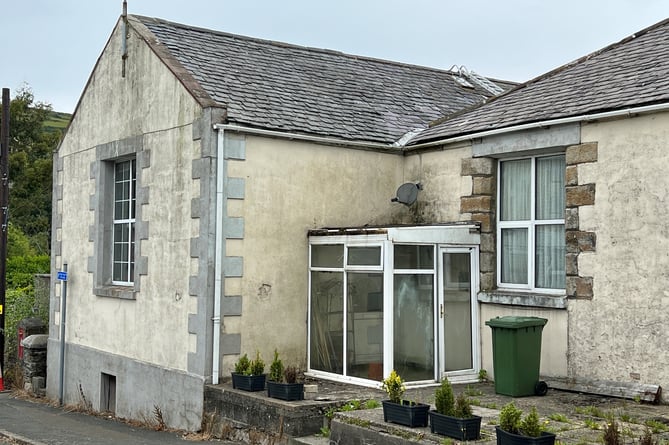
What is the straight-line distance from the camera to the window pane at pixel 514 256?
1195cm

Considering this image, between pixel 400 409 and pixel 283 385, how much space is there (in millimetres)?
2148

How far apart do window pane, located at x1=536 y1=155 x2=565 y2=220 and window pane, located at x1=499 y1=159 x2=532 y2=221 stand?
0.18 m

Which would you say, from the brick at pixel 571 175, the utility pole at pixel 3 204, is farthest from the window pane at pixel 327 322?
the utility pole at pixel 3 204

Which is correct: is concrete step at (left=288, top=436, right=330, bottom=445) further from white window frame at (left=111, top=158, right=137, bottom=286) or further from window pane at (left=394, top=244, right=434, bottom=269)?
white window frame at (left=111, top=158, right=137, bottom=286)

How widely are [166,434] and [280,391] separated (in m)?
2.70

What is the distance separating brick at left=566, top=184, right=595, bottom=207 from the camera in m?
10.8

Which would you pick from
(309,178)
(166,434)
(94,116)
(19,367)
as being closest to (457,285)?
(309,178)

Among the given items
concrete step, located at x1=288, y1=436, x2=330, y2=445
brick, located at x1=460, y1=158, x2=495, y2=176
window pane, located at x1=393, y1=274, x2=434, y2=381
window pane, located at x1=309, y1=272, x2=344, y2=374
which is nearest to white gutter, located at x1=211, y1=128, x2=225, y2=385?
window pane, located at x1=309, y1=272, x2=344, y2=374

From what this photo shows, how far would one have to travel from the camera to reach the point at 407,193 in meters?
13.2

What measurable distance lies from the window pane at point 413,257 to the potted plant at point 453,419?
3.24m

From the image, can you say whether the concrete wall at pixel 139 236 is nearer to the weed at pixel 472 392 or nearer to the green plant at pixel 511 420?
the weed at pixel 472 392

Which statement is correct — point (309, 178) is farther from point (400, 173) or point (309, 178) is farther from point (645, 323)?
point (645, 323)

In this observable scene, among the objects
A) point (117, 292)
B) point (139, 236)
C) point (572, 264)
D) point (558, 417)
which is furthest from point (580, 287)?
point (117, 292)

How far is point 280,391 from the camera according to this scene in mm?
10203
